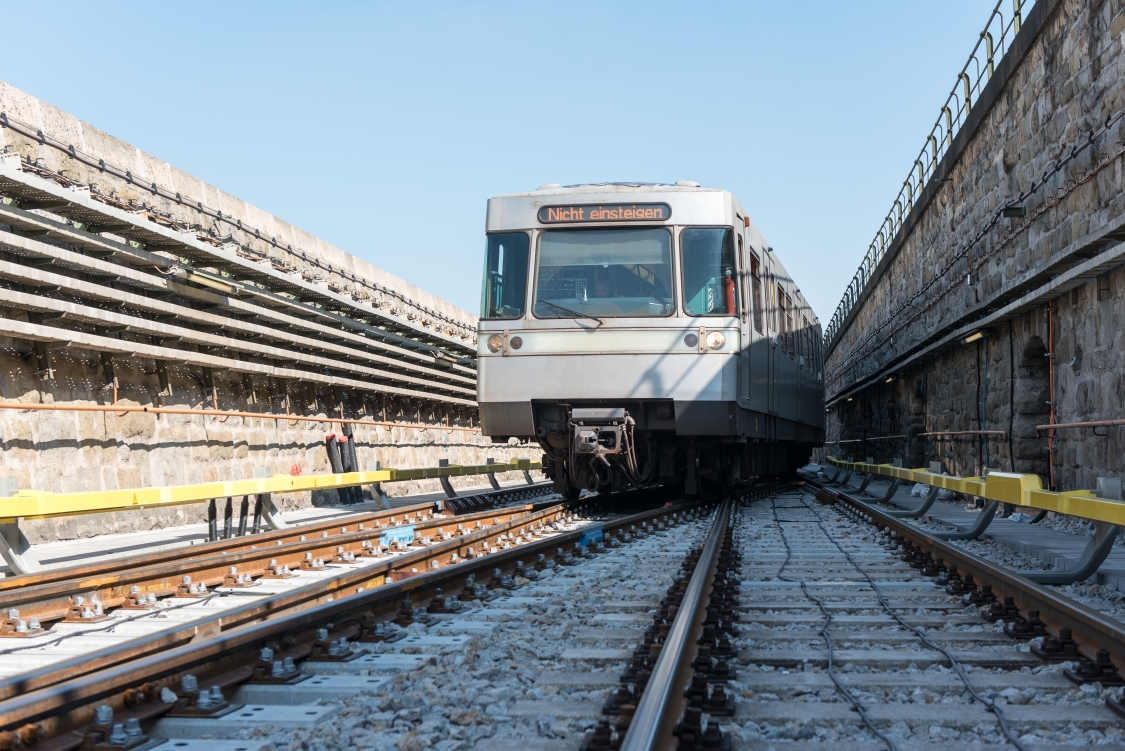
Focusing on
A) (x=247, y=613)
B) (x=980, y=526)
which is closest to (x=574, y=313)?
(x=980, y=526)

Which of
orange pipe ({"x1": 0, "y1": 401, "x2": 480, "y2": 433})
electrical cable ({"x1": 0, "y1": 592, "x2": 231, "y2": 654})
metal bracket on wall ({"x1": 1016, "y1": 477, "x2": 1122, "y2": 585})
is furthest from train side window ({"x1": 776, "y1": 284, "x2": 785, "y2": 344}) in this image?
electrical cable ({"x1": 0, "y1": 592, "x2": 231, "y2": 654})

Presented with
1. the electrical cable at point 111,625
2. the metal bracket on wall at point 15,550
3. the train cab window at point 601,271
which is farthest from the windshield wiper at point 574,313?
the metal bracket on wall at point 15,550

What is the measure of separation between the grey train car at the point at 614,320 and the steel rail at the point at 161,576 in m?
2.58

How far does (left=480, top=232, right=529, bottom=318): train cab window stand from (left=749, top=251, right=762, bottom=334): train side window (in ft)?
8.20

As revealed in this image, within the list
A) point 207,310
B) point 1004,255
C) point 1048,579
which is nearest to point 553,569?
point 1048,579

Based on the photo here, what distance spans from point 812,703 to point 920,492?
13272 mm

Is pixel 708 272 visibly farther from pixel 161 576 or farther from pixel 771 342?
pixel 161 576

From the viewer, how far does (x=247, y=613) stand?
15.3ft

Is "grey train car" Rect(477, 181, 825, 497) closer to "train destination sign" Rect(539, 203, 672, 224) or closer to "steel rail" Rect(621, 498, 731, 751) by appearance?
"train destination sign" Rect(539, 203, 672, 224)

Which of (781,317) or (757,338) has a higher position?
(781,317)

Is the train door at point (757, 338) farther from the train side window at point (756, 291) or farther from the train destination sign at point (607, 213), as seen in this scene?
the train destination sign at point (607, 213)

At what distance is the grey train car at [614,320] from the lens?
10.5 metres

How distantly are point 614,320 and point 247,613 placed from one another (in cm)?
637

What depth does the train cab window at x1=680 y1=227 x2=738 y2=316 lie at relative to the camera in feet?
34.8
